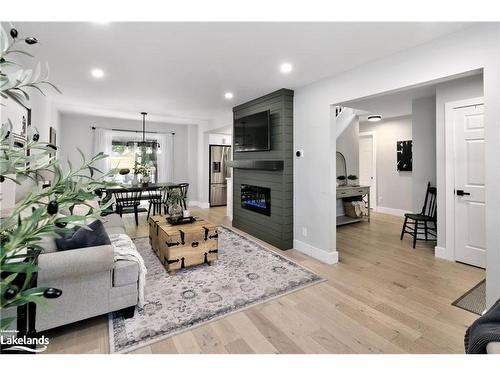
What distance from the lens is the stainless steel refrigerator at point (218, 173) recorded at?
7.98m

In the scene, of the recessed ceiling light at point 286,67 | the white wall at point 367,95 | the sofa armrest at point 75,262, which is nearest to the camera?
the sofa armrest at point 75,262

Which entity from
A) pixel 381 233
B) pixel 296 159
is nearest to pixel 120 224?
pixel 296 159

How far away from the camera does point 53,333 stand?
2.08 metres

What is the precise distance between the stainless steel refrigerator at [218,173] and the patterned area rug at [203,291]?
416cm

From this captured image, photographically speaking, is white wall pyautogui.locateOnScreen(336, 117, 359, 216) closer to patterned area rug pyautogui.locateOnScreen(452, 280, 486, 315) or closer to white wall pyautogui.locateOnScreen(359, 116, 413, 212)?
white wall pyautogui.locateOnScreen(359, 116, 413, 212)

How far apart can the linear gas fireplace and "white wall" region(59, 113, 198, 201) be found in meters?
3.10

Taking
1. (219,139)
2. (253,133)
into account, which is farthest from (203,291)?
(219,139)

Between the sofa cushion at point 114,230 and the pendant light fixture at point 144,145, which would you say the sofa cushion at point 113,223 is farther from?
the pendant light fixture at point 144,145

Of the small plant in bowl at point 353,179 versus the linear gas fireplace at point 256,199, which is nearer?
the linear gas fireplace at point 256,199

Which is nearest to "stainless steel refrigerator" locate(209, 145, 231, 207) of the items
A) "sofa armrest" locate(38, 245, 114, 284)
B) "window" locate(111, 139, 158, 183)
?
"window" locate(111, 139, 158, 183)

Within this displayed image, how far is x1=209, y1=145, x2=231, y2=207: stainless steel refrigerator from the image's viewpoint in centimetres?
798

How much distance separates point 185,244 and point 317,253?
184 cm
